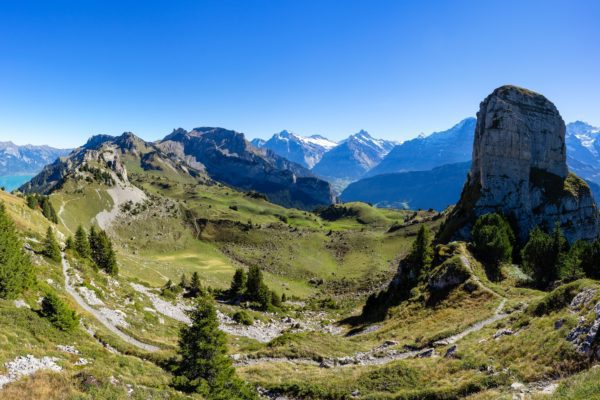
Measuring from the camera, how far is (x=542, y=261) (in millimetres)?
59688

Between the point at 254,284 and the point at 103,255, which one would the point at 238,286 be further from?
the point at 103,255

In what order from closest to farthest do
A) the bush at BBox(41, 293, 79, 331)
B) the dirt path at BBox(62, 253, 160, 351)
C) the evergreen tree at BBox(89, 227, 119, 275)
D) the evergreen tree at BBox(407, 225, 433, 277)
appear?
the bush at BBox(41, 293, 79, 331)
the dirt path at BBox(62, 253, 160, 351)
the evergreen tree at BBox(407, 225, 433, 277)
the evergreen tree at BBox(89, 227, 119, 275)

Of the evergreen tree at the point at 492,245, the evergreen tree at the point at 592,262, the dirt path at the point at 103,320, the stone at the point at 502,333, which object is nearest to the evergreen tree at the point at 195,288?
the dirt path at the point at 103,320

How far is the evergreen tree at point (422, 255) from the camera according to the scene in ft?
217

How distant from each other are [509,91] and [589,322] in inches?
3535

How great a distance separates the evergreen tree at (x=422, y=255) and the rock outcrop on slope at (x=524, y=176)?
21.9m

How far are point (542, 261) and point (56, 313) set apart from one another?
67.6 m

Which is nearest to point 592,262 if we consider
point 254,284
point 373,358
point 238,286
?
point 373,358

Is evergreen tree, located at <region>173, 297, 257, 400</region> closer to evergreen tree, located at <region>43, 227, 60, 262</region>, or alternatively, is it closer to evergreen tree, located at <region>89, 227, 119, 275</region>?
evergreen tree, located at <region>43, 227, 60, 262</region>

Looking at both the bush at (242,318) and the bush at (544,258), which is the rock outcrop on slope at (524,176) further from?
the bush at (242,318)

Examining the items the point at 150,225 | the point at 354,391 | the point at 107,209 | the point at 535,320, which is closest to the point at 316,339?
the point at 354,391

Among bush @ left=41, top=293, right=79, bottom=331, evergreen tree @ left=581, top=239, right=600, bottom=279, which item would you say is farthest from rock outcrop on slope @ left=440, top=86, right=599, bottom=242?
bush @ left=41, top=293, right=79, bottom=331

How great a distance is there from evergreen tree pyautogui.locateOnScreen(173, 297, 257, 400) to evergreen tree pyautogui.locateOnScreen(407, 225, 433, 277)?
46544 mm

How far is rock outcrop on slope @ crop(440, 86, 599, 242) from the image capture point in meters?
85.8
